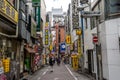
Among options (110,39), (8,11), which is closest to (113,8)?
(110,39)

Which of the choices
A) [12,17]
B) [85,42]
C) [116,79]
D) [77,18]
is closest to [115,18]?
[116,79]

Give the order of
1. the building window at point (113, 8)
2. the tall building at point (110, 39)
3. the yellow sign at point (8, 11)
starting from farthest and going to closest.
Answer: the building window at point (113, 8)
the tall building at point (110, 39)
the yellow sign at point (8, 11)

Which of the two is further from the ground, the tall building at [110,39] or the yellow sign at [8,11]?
the yellow sign at [8,11]

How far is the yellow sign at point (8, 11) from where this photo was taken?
1478 cm

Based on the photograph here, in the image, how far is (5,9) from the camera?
1548 centimetres

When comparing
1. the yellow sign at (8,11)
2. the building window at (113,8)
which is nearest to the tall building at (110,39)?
the building window at (113,8)

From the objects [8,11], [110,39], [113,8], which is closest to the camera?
[8,11]

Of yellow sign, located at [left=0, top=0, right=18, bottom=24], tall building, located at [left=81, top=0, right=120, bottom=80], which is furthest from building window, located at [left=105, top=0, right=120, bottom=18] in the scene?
yellow sign, located at [left=0, top=0, right=18, bottom=24]

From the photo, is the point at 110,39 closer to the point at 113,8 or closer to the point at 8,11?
the point at 113,8

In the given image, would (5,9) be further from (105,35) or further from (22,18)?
(105,35)

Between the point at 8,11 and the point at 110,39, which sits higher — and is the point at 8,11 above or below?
above

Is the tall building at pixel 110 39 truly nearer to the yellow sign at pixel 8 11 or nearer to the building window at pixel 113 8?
the building window at pixel 113 8

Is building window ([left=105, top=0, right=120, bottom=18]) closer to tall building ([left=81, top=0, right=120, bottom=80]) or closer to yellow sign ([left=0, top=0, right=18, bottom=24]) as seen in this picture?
tall building ([left=81, top=0, right=120, bottom=80])

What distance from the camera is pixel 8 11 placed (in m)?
16.5
